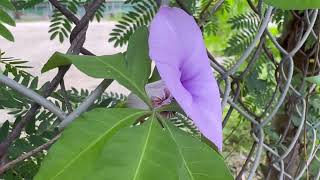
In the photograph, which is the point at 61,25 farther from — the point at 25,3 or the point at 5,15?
the point at 5,15

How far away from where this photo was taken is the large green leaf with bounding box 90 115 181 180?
0.76 ft

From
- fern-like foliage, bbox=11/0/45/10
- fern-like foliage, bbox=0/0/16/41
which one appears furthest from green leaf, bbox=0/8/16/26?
fern-like foliage, bbox=11/0/45/10

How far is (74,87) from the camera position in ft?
2.26

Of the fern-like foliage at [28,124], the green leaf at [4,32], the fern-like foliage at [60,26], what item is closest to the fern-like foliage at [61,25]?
the fern-like foliage at [60,26]

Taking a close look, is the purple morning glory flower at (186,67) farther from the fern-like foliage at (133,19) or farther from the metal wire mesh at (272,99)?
the fern-like foliage at (133,19)

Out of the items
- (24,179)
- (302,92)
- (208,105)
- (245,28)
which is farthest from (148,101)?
(245,28)

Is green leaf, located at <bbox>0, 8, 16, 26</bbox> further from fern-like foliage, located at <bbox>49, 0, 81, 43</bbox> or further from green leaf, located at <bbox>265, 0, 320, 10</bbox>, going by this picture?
fern-like foliage, located at <bbox>49, 0, 81, 43</bbox>

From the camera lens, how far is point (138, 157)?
238mm

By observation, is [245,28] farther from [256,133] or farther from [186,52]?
[186,52]

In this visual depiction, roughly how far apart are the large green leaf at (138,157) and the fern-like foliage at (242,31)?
2.45 ft

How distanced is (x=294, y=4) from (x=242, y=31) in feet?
2.49

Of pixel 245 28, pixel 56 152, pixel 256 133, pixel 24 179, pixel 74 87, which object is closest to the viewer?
pixel 56 152

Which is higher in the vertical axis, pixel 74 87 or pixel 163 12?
pixel 163 12

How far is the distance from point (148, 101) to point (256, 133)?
0.29 meters
